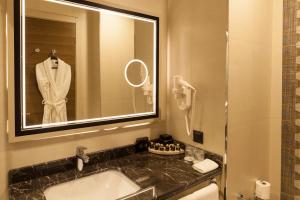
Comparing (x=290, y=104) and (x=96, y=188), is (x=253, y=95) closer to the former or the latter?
(x=290, y=104)

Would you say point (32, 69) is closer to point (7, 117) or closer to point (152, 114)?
point (7, 117)

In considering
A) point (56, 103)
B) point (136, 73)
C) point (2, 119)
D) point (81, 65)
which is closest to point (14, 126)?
point (2, 119)

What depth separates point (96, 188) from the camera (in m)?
1.25

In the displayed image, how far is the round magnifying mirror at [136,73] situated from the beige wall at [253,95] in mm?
586


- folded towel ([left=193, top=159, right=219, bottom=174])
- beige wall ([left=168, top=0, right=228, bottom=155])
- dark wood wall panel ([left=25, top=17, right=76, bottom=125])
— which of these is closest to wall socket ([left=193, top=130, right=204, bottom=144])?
beige wall ([left=168, top=0, right=228, bottom=155])

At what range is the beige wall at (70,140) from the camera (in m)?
1.08

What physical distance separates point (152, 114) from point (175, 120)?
182 millimetres

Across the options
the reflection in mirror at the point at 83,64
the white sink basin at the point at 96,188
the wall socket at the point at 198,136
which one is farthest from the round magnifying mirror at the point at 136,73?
the white sink basin at the point at 96,188

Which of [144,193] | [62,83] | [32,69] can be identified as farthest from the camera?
[62,83]

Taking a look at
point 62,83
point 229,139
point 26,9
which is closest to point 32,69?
point 62,83

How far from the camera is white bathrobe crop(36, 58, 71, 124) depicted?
3.89 feet

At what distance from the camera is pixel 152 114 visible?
1629mm

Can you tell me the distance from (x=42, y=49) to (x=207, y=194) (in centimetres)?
115

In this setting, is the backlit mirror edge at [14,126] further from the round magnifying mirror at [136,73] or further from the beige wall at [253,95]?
the beige wall at [253,95]
